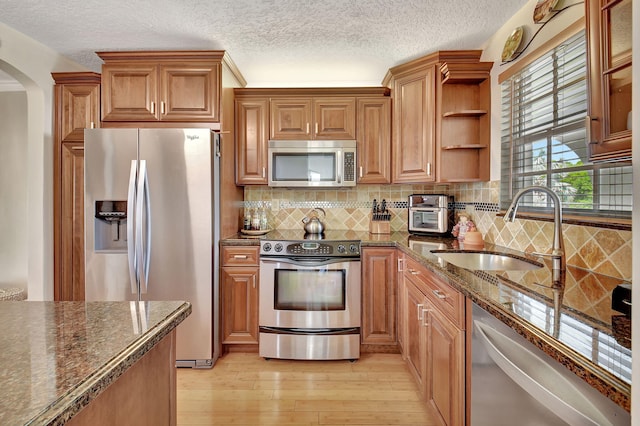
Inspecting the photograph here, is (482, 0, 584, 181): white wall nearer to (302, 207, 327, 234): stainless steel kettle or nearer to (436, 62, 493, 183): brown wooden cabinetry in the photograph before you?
(436, 62, 493, 183): brown wooden cabinetry

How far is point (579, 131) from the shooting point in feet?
5.41

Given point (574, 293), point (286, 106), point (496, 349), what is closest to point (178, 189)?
point (286, 106)

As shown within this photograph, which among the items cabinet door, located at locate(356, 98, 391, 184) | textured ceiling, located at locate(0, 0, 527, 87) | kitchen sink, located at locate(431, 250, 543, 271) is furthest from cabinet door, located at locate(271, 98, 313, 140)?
kitchen sink, located at locate(431, 250, 543, 271)

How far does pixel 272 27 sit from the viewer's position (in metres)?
2.29

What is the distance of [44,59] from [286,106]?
1940 mm

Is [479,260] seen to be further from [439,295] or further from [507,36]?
[507,36]

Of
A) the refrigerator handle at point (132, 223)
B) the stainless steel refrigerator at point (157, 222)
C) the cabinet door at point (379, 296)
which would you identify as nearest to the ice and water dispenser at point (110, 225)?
the stainless steel refrigerator at point (157, 222)

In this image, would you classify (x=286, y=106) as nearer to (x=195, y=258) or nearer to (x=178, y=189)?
(x=178, y=189)

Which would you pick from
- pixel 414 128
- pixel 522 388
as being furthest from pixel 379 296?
pixel 522 388

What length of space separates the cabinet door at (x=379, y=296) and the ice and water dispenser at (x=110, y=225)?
1.83 metres

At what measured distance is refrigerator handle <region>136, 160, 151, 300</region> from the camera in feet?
7.70

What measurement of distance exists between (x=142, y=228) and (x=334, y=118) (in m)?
1.78

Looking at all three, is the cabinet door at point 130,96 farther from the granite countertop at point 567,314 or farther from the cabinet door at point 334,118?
the granite countertop at point 567,314

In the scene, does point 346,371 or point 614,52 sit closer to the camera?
point 614,52
